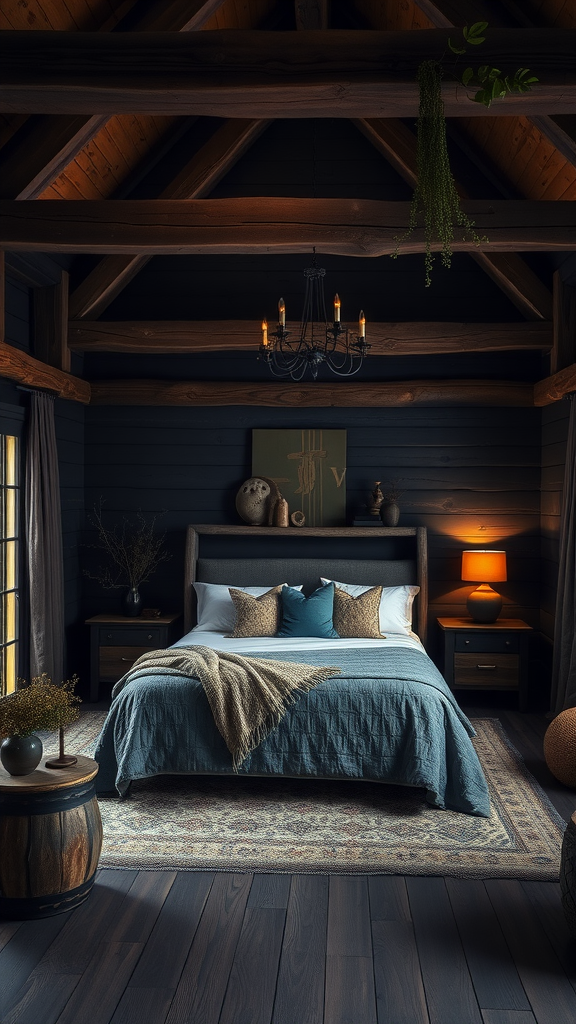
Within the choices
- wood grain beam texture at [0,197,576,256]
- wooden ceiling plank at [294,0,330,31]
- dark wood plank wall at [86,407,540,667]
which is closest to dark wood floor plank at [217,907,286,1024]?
wood grain beam texture at [0,197,576,256]

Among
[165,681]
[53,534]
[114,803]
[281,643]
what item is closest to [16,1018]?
[114,803]

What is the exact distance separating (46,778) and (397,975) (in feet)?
4.80

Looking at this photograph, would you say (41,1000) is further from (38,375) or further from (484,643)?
Result: (484,643)

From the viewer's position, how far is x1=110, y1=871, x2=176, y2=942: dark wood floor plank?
3.03 metres

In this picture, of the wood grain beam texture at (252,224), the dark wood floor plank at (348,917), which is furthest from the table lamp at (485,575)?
the dark wood floor plank at (348,917)

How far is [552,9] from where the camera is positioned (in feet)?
14.9

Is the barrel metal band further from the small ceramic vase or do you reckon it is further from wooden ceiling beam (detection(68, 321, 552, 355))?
wooden ceiling beam (detection(68, 321, 552, 355))

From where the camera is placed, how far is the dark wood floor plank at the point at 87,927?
281 centimetres

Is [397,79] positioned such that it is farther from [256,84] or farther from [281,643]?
[281,643]

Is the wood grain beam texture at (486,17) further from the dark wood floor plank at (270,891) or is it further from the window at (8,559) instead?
the dark wood floor plank at (270,891)

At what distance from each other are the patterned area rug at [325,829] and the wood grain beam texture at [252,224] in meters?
3.06

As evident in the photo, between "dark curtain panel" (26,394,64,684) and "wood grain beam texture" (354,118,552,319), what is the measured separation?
317 cm

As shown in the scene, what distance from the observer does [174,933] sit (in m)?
3.03

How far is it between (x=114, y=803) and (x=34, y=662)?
68.3 inches
